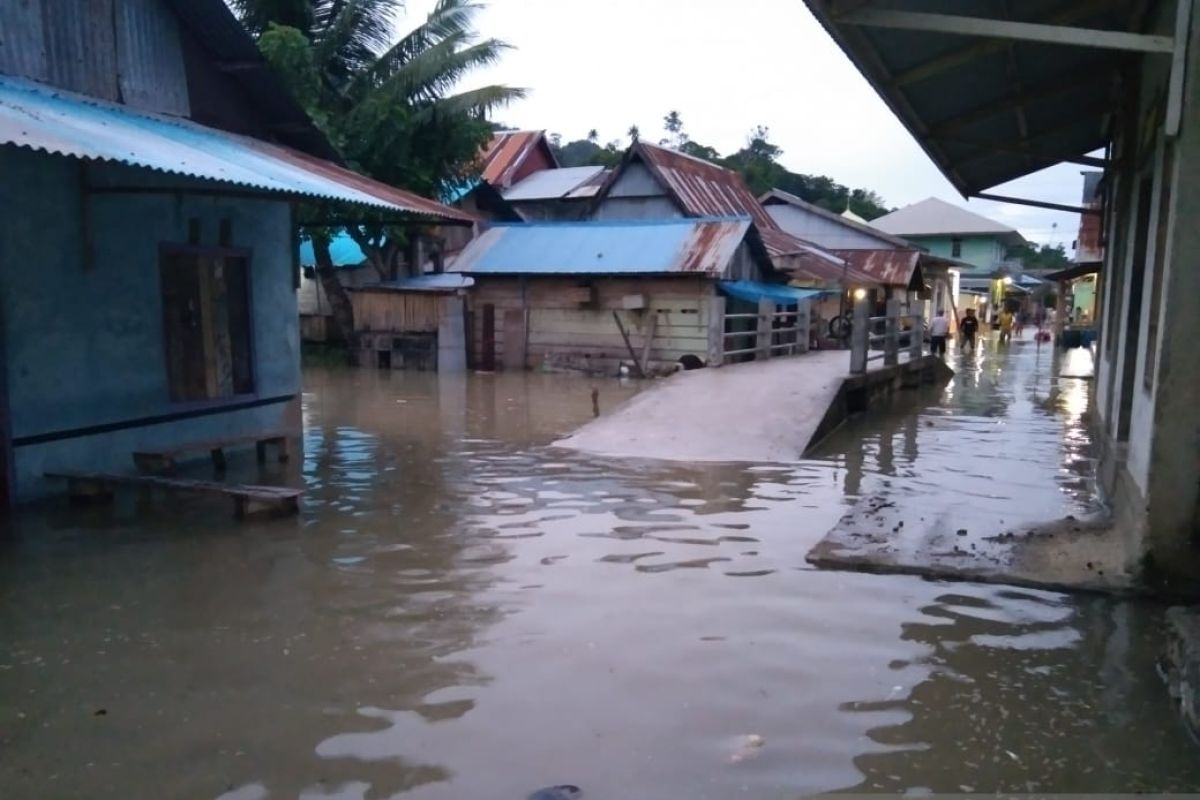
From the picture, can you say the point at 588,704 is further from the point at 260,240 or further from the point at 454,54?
the point at 454,54

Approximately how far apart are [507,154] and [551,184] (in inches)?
117

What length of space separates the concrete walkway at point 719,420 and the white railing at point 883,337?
46 centimetres

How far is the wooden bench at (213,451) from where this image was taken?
8.60 meters

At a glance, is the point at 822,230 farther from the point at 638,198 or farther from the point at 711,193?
the point at 638,198

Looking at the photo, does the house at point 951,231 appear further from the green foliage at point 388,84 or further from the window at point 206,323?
the window at point 206,323

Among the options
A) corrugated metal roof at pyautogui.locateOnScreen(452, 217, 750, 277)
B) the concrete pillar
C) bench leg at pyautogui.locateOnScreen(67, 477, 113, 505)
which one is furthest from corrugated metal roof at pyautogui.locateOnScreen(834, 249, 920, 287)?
bench leg at pyautogui.locateOnScreen(67, 477, 113, 505)

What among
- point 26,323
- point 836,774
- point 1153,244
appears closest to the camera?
point 836,774

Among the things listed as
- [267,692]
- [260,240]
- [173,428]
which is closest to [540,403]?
[260,240]

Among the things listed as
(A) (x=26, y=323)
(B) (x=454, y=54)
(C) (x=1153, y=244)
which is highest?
(B) (x=454, y=54)

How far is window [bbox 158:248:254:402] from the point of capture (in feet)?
31.3

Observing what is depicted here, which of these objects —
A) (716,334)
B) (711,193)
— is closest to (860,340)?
(716,334)

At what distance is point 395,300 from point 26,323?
1548 centimetres

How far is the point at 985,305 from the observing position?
165 ft

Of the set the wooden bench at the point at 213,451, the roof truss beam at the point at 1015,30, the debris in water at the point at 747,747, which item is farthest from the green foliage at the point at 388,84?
the debris in water at the point at 747,747
